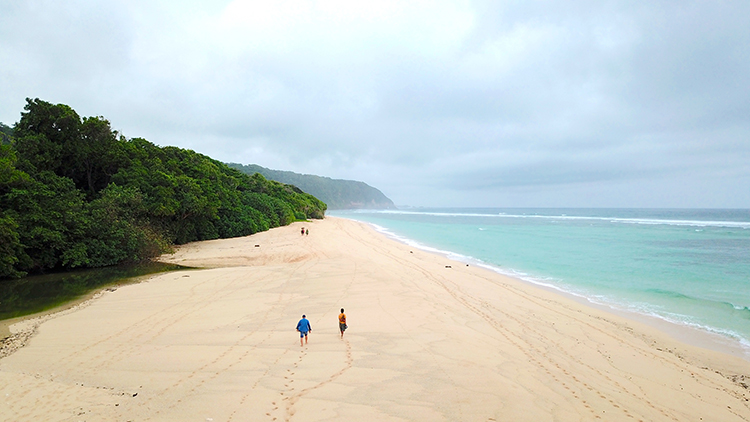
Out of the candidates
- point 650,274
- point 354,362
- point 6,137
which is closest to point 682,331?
point 650,274

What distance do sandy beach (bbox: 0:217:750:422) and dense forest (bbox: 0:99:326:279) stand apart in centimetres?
721

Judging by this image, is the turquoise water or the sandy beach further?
the turquoise water

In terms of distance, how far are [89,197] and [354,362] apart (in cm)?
2503

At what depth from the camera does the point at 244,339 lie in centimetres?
789

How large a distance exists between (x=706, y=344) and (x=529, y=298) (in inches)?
201

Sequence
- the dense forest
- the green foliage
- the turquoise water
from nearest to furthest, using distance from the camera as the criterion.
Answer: the turquoise water < the dense forest < the green foliage

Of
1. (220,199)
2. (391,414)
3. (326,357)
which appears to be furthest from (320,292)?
(220,199)

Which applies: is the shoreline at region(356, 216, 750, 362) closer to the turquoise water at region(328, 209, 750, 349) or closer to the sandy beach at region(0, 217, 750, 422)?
the turquoise water at region(328, 209, 750, 349)

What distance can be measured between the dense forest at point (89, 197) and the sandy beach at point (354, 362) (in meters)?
7.21

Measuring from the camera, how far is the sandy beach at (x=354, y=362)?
5137 millimetres

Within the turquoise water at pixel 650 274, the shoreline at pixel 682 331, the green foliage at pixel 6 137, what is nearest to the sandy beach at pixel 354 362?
the shoreline at pixel 682 331

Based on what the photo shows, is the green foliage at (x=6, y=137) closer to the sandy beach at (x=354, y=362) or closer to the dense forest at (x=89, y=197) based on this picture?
the dense forest at (x=89, y=197)

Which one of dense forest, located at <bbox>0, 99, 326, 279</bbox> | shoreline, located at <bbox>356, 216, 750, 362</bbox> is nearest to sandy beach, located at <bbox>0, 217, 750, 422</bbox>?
shoreline, located at <bbox>356, 216, 750, 362</bbox>

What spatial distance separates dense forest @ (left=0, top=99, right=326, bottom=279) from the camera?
51.6 ft
